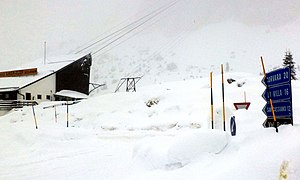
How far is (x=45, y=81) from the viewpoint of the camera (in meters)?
31.1

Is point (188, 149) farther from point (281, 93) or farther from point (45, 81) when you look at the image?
point (45, 81)

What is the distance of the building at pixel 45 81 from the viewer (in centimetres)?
2895

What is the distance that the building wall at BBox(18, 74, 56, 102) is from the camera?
29308mm

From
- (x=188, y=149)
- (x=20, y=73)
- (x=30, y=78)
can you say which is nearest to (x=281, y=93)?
(x=188, y=149)

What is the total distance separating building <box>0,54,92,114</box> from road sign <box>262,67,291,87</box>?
28.0 m

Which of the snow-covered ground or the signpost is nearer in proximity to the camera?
the snow-covered ground

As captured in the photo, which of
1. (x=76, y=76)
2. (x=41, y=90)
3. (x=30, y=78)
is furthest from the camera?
(x=76, y=76)

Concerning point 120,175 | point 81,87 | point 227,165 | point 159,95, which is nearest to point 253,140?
point 227,165

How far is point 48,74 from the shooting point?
31.5 meters

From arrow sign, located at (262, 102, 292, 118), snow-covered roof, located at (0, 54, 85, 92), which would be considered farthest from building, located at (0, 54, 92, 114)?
arrow sign, located at (262, 102, 292, 118)

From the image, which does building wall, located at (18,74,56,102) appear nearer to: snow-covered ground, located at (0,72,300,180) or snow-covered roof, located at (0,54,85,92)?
snow-covered roof, located at (0,54,85,92)

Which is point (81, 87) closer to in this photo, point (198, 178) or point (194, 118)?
point (194, 118)

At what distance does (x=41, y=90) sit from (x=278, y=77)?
29722 millimetres

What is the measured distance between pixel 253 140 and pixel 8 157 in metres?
5.94
